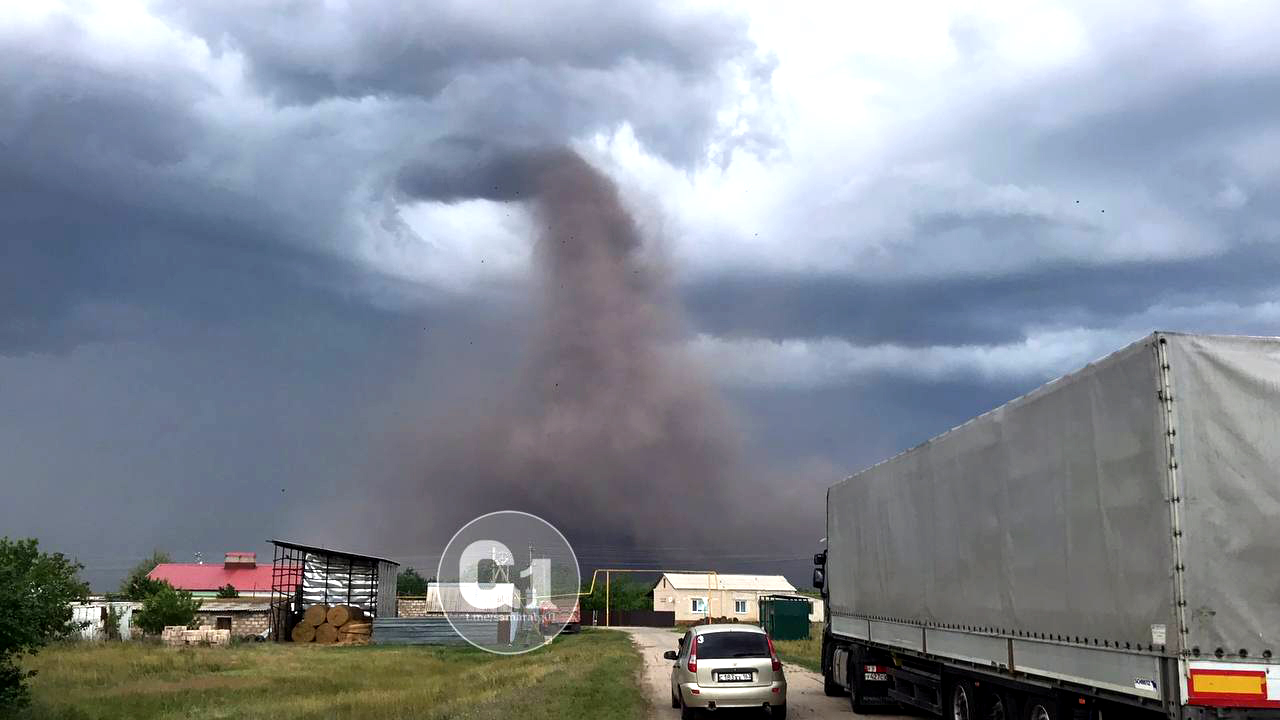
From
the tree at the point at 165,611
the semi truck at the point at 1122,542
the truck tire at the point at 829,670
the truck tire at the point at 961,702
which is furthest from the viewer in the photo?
the tree at the point at 165,611

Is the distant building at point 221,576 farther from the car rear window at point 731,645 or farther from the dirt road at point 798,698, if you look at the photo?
the car rear window at point 731,645

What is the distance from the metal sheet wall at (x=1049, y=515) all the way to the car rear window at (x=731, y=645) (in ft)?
9.47

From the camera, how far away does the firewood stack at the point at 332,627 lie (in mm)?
65000

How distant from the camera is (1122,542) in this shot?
1065 cm

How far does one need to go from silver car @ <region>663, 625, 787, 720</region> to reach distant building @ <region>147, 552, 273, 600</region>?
122 metres

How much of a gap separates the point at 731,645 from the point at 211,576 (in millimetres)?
130278

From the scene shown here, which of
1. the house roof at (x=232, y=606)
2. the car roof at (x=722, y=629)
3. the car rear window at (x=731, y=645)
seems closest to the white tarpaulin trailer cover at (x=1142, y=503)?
the car rear window at (x=731, y=645)

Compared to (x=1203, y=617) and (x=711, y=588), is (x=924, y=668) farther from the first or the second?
(x=711, y=588)

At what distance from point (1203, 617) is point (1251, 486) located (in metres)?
1.38

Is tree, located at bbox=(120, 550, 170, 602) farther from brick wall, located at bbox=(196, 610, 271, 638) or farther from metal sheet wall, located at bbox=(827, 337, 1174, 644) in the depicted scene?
metal sheet wall, located at bbox=(827, 337, 1174, 644)

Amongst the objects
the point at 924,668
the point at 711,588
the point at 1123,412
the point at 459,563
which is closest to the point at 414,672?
the point at 459,563

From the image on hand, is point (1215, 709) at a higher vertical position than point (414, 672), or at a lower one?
higher

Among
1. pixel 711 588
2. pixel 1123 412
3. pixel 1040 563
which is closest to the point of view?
pixel 1123 412

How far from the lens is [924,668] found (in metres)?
18.9
